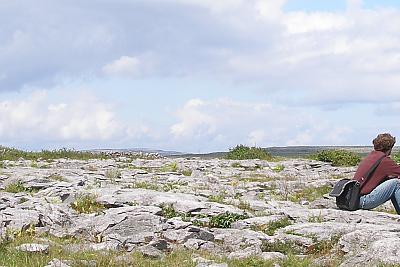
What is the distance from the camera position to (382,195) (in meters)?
15.2

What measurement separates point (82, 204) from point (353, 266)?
296 inches

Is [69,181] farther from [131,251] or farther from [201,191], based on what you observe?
[131,251]

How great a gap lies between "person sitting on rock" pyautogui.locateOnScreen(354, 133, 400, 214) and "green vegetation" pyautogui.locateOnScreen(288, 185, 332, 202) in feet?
12.7

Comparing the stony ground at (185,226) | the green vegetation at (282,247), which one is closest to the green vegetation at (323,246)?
the stony ground at (185,226)

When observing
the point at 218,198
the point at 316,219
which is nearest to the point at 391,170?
the point at 316,219

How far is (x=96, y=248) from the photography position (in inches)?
417

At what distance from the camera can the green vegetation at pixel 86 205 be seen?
1524 cm

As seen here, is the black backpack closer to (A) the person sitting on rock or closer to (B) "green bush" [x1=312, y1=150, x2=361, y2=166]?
(A) the person sitting on rock

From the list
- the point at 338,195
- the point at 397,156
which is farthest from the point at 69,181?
the point at 397,156

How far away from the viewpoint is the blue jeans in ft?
50.0

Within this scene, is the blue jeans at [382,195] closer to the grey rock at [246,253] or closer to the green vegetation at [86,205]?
the grey rock at [246,253]

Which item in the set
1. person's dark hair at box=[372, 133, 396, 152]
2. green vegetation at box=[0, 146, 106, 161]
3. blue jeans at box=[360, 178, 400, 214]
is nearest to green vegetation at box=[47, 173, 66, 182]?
blue jeans at box=[360, 178, 400, 214]

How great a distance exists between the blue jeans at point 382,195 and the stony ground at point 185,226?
0.32m

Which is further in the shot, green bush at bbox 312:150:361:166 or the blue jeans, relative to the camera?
green bush at bbox 312:150:361:166
